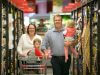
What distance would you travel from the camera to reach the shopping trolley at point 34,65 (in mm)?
7629

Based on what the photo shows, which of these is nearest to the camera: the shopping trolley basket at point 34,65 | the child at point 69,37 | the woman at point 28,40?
the child at point 69,37

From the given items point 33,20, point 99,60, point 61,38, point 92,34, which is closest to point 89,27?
point 92,34

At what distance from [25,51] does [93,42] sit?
2107 millimetres

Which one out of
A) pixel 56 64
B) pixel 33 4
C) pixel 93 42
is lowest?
pixel 56 64

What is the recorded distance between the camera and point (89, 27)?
677 centimetres

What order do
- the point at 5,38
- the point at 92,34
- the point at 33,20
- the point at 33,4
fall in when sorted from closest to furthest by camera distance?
the point at 92,34 → the point at 5,38 → the point at 33,20 → the point at 33,4

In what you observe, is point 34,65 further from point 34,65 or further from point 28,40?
point 28,40

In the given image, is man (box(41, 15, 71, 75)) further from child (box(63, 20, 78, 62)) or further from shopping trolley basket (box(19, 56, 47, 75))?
shopping trolley basket (box(19, 56, 47, 75))

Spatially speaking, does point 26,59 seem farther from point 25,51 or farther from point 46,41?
point 46,41

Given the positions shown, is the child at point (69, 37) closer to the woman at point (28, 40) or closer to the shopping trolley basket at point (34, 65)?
the shopping trolley basket at point (34, 65)

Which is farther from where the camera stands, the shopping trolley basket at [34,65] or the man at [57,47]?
the shopping trolley basket at [34,65]

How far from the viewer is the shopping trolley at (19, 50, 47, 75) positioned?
763 centimetres

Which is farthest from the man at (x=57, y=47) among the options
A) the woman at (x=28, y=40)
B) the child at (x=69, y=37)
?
the woman at (x=28, y=40)

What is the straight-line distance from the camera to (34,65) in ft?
25.3
